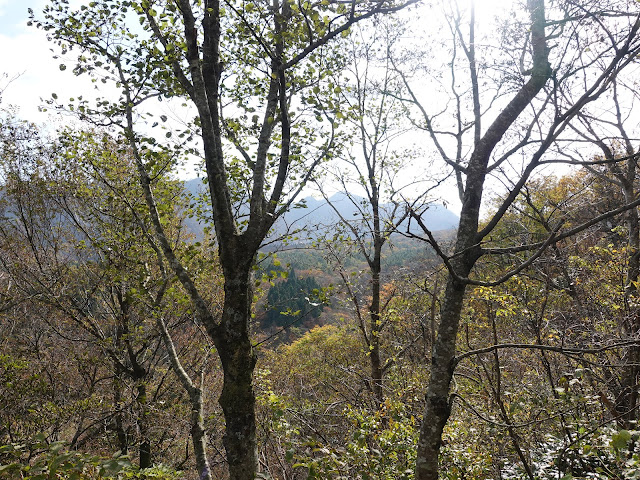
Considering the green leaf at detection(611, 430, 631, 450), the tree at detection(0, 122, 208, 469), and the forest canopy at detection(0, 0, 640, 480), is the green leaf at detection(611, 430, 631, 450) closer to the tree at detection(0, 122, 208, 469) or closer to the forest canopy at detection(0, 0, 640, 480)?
the forest canopy at detection(0, 0, 640, 480)

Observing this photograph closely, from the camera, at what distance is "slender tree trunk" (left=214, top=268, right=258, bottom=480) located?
329 cm

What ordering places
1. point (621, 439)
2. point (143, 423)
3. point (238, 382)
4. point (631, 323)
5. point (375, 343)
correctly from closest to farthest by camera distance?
1. point (621, 439)
2. point (238, 382)
3. point (631, 323)
4. point (143, 423)
5. point (375, 343)

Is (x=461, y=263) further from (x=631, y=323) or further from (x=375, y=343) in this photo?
(x=375, y=343)

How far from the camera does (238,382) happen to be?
3.39 meters

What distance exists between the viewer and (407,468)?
4148 millimetres

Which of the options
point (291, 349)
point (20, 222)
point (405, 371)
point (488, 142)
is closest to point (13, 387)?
point (20, 222)

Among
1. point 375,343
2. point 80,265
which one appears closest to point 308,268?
point 375,343

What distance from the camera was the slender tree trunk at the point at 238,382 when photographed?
329 cm

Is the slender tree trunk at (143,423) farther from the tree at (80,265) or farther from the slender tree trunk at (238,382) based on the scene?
the slender tree trunk at (238,382)

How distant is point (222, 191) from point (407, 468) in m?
3.72

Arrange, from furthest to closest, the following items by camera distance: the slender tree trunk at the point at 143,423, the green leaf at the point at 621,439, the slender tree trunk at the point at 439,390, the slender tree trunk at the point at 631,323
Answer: the slender tree trunk at the point at 143,423 → the slender tree trunk at the point at 631,323 → the slender tree trunk at the point at 439,390 → the green leaf at the point at 621,439

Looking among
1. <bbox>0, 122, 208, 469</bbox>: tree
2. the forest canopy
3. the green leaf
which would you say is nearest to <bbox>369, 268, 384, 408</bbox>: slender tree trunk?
the forest canopy

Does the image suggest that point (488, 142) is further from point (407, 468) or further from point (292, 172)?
point (407, 468)

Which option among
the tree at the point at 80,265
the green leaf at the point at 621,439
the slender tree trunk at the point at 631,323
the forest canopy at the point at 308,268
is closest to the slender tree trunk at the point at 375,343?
the forest canopy at the point at 308,268
